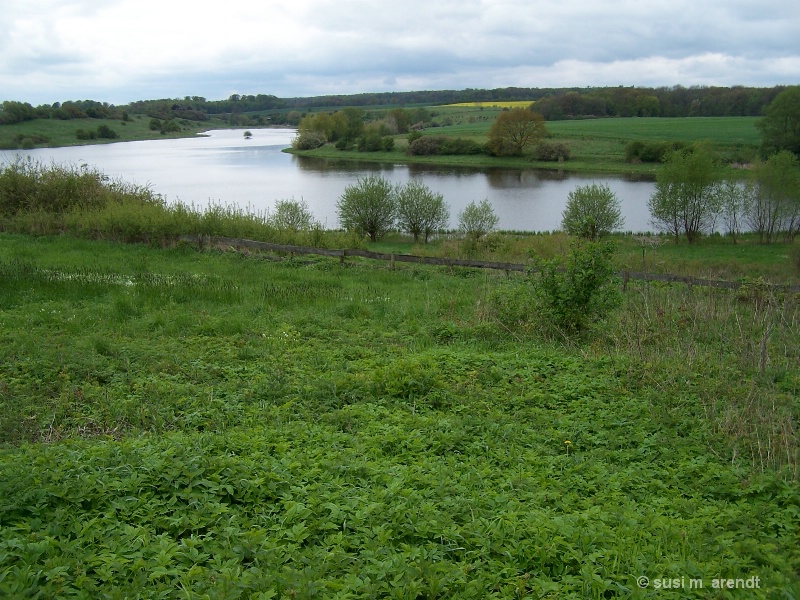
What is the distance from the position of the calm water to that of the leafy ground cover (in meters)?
27.9

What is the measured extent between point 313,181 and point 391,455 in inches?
2325

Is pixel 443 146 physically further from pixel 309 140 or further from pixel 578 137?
pixel 309 140

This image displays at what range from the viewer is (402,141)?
99438 mm

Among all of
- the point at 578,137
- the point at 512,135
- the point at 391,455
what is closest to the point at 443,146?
the point at 512,135

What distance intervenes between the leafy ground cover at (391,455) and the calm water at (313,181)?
27.9 metres

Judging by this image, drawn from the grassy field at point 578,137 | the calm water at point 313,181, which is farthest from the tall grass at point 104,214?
the grassy field at point 578,137

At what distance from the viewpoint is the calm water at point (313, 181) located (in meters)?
46.8

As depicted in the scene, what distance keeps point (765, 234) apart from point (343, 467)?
144 ft

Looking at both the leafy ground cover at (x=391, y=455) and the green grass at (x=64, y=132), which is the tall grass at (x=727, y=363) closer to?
the leafy ground cover at (x=391, y=455)

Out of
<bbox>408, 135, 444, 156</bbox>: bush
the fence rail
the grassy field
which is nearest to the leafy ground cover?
the fence rail

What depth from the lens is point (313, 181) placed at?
6272 cm

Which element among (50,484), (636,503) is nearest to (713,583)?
(636,503)

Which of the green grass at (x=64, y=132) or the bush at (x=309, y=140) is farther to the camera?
the bush at (x=309, y=140)

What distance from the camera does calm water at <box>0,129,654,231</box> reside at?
4684 centimetres
